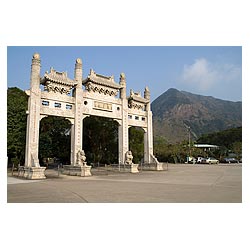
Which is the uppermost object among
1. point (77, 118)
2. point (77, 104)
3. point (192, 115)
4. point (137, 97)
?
point (192, 115)

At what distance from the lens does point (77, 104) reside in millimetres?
18750

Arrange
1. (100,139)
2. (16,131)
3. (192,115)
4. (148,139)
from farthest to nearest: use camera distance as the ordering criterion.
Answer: (192,115), (100,139), (148,139), (16,131)

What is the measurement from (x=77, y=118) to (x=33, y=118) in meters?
3.31

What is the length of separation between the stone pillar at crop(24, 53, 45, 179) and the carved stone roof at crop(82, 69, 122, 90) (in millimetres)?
4006

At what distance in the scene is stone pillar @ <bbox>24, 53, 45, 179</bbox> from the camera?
15975 mm

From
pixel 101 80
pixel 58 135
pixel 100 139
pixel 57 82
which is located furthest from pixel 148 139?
pixel 58 135

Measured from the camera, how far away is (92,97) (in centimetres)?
1981

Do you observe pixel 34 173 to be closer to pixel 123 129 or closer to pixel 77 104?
pixel 77 104

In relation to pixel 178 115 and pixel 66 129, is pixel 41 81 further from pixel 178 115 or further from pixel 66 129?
pixel 178 115

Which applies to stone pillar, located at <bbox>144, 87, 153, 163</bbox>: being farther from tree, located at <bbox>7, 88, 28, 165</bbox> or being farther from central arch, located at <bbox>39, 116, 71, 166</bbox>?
tree, located at <bbox>7, 88, 28, 165</bbox>

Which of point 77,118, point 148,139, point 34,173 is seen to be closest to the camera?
point 34,173

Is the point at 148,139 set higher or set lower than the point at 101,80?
lower

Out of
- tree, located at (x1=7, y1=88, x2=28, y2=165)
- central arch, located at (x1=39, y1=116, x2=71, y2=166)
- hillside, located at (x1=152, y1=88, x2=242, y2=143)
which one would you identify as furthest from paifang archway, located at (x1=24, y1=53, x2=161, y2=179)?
hillside, located at (x1=152, y1=88, x2=242, y2=143)

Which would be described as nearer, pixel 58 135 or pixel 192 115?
pixel 58 135
